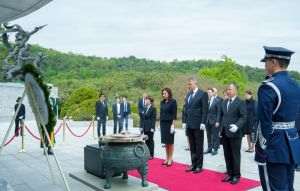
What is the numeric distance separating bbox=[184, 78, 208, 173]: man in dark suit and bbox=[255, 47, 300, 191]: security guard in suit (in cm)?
379

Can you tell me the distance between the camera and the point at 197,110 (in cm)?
811

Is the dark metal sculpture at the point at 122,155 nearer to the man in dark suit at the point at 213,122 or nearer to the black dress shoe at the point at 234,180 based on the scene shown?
the black dress shoe at the point at 234,180

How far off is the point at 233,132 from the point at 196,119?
3.58 ft

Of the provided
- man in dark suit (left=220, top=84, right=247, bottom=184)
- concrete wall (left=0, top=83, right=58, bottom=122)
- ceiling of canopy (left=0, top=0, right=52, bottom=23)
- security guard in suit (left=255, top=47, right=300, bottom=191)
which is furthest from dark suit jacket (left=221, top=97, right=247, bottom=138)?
concrete wall (left=0, top=83, right=58, bottom=122)

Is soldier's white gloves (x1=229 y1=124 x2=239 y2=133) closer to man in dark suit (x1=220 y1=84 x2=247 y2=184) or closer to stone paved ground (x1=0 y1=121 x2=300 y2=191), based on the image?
man in dark suit (x1=220 y1=84 x2=247 y2=184)

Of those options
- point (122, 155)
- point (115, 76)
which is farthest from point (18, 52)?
point (115, 76)

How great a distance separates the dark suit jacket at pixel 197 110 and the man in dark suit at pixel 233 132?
67 cm

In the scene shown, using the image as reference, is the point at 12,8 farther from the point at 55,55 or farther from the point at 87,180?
the point at 55,55

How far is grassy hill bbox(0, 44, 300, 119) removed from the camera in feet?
100

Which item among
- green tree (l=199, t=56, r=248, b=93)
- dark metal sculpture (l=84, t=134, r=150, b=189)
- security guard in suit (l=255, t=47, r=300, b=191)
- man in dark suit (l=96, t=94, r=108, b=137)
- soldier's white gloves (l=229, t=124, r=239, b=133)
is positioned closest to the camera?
security guard in suit (l=255, t=47, r=300, b=191)

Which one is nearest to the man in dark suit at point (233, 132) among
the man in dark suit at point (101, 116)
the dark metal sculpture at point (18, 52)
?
the dark metal sculpture at point (18, 52)

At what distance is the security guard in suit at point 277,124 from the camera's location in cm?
404

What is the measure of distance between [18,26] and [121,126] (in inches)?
438

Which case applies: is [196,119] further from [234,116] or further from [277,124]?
[277,124]
